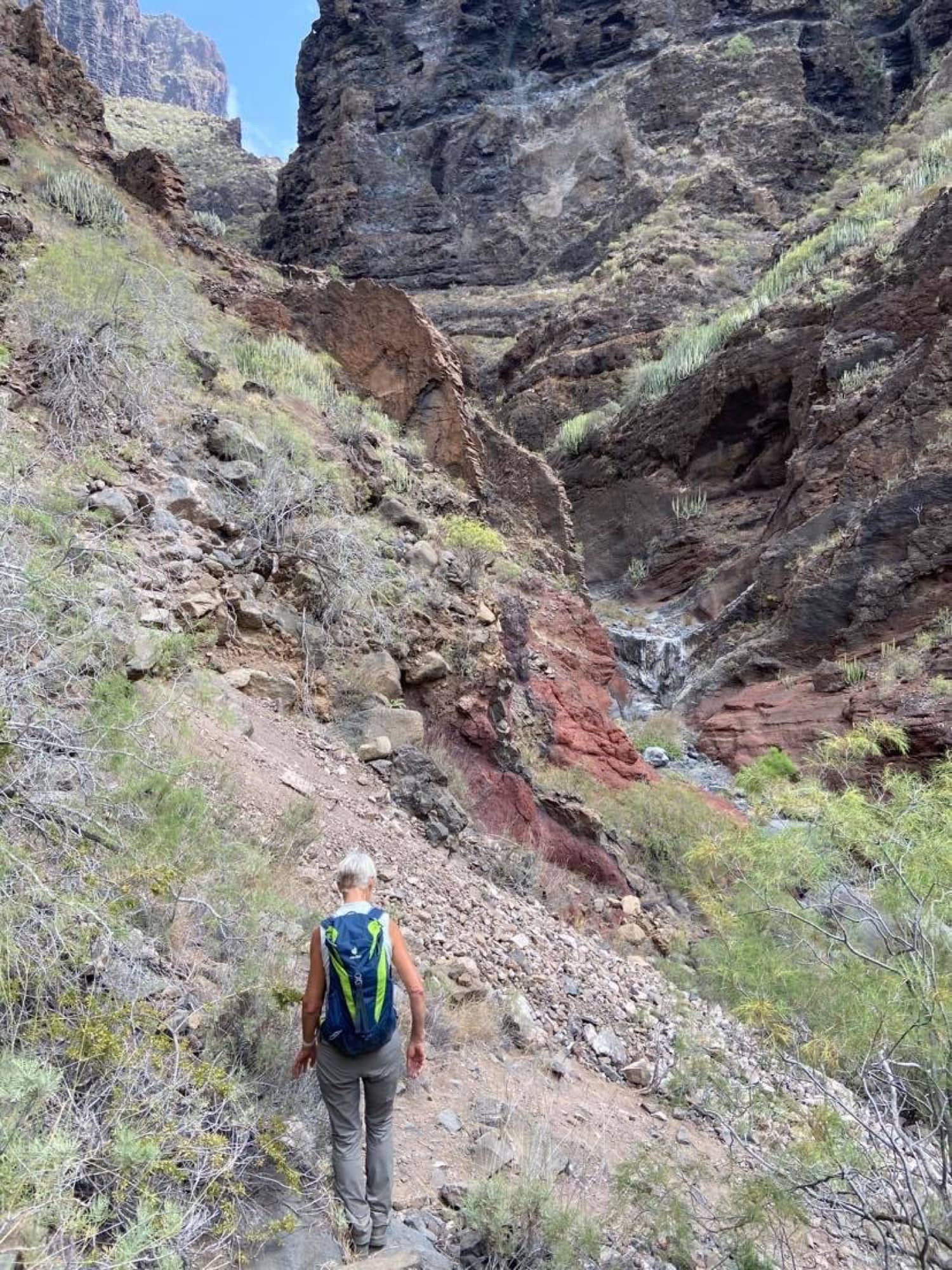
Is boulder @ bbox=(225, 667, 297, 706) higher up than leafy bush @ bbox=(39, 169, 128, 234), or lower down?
lower down

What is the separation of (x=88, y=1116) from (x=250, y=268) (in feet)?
49.5

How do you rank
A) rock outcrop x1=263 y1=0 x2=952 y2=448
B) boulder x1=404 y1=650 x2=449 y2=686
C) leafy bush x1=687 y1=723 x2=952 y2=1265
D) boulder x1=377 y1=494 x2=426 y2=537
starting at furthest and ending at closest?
rock outcrop x1=263 y1=0 x2=952 y2=448 → boulder x1=377 y1=494 x2=426 y2=537 → boulder x1=404 y1=650 x2=449 y2=686 → leafy bush x1=687 y1=723 x2=952 y2=1265

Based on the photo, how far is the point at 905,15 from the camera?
1693 inches

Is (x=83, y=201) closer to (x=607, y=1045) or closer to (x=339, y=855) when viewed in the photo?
(x=339, y=855)

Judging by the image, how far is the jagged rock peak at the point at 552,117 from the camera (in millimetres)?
Answer: 40719

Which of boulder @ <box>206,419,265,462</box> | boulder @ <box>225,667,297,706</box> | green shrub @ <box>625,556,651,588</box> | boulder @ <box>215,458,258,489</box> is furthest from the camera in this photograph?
green shrub @ <box>625,556,651,588</box>

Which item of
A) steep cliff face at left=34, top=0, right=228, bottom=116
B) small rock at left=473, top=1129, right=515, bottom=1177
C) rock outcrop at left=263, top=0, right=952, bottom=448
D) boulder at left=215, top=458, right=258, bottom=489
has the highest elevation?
steep cliff face at left=34, top=0, right=228, bottom=116

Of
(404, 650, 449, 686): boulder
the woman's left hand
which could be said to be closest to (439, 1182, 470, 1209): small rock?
the woman's left hand

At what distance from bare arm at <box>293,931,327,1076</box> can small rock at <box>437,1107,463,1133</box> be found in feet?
3.09

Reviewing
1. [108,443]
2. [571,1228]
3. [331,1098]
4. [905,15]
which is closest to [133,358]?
[108,443]

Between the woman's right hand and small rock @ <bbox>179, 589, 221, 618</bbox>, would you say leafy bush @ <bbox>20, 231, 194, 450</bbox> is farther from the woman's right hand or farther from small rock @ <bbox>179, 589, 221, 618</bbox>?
the woman's right hand

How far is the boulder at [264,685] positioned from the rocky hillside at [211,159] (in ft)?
168

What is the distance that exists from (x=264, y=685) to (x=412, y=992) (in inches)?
147

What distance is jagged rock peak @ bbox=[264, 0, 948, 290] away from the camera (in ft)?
134
